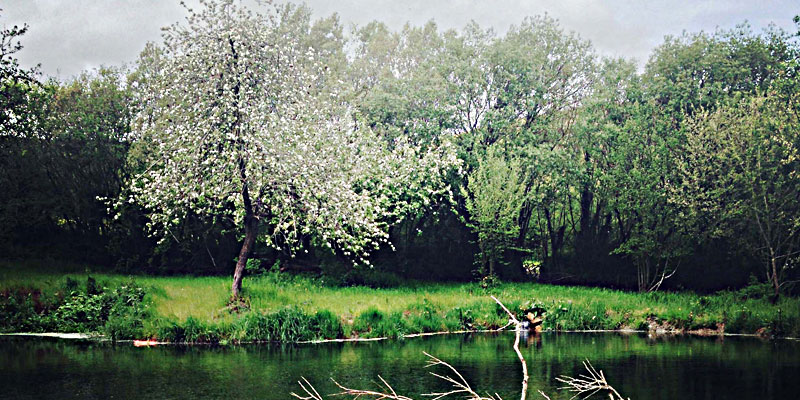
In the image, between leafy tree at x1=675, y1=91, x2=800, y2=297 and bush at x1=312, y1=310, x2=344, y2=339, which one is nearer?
bush at x1=312, y1=310, x2=344, y2=339

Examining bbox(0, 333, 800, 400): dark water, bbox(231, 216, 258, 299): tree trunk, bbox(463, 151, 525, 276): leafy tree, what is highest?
bbox(463, 151, 525, 276): leafy tree

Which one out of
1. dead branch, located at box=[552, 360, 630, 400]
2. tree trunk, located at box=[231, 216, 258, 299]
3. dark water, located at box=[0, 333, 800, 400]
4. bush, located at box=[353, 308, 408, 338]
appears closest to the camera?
dead branch, located at box=[552, 360, 630, 400]

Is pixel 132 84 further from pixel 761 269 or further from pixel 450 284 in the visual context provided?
pixel 761 269

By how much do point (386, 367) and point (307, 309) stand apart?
7989 millimetres

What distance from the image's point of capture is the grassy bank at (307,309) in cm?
2573

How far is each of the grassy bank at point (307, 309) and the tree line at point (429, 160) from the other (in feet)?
7.17

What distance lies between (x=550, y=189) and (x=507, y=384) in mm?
27741

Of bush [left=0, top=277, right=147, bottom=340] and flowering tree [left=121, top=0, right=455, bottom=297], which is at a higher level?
flowering tree [left=121, top=0, right=455, bottom=297]

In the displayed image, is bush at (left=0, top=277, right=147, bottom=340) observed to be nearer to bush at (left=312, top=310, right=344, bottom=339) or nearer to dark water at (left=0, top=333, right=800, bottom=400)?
dark water at (left=0, top=333, right=800, bottom=400)

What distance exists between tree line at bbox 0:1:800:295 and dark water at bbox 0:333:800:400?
6.00 meters

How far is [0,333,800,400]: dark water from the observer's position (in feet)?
56.2

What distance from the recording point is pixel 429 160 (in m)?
39.6

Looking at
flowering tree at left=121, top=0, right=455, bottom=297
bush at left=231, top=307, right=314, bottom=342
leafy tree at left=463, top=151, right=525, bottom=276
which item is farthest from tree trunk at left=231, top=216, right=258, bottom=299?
leafy tree at left=463, top=151, right=525, bottom=276

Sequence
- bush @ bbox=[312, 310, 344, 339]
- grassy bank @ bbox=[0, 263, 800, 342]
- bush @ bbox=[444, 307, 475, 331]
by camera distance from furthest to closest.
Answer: bush @ bbox=[444, 307, 475, 331] → bush @ bbox=[312, 310, 344, 339] → grassy bank @ bbox=[0, 263, 800, 342]
